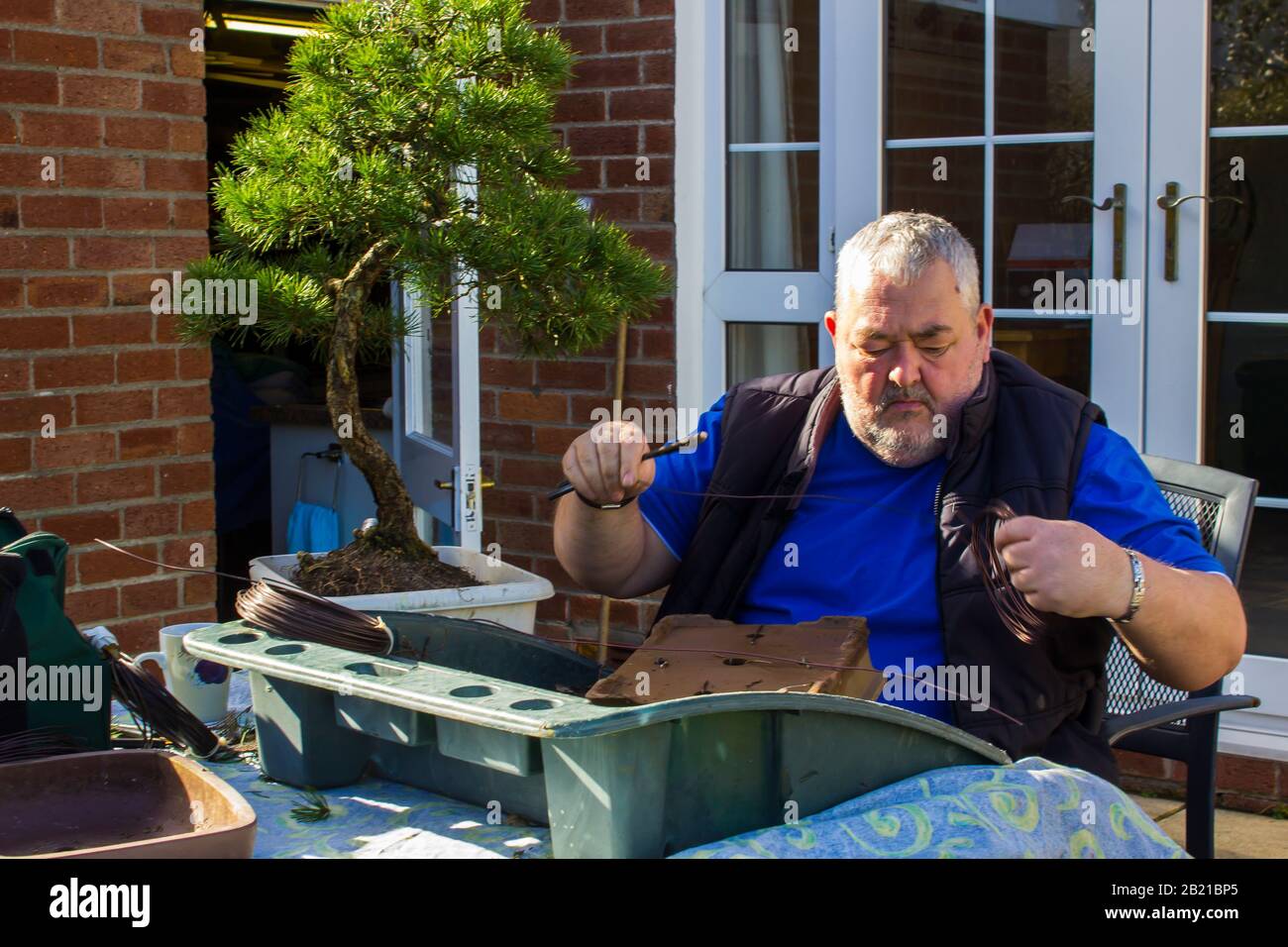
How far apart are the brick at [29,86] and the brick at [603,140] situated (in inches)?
58.6

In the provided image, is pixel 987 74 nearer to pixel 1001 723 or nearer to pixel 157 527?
pixel 1001 723

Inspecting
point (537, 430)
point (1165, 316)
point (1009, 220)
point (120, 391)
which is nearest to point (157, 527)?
point (120, 391)

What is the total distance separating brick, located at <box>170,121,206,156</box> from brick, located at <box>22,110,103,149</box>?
0.20m

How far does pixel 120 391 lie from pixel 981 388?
2.37m

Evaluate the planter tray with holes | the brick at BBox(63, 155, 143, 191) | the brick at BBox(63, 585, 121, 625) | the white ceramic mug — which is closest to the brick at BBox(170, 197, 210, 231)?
the brick at BBox(63, 155, 143, 191)

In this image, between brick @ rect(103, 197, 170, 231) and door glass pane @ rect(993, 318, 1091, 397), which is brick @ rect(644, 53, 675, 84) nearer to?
door glass pane @ rect(993, 318, 1091, 397)

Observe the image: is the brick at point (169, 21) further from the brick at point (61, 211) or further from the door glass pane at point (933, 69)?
the door glass pane at point (933, 69)

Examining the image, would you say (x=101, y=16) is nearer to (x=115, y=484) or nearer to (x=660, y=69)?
(x=115, y=484)

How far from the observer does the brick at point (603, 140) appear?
171 inches

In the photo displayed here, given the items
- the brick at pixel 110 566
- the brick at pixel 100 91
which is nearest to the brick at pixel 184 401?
the brick at pixel 110 566

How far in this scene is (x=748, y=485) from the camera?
246cm

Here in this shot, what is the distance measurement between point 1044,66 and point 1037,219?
1.24ft

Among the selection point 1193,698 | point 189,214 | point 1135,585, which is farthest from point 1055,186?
point 189,214

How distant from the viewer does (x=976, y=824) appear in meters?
1.42
